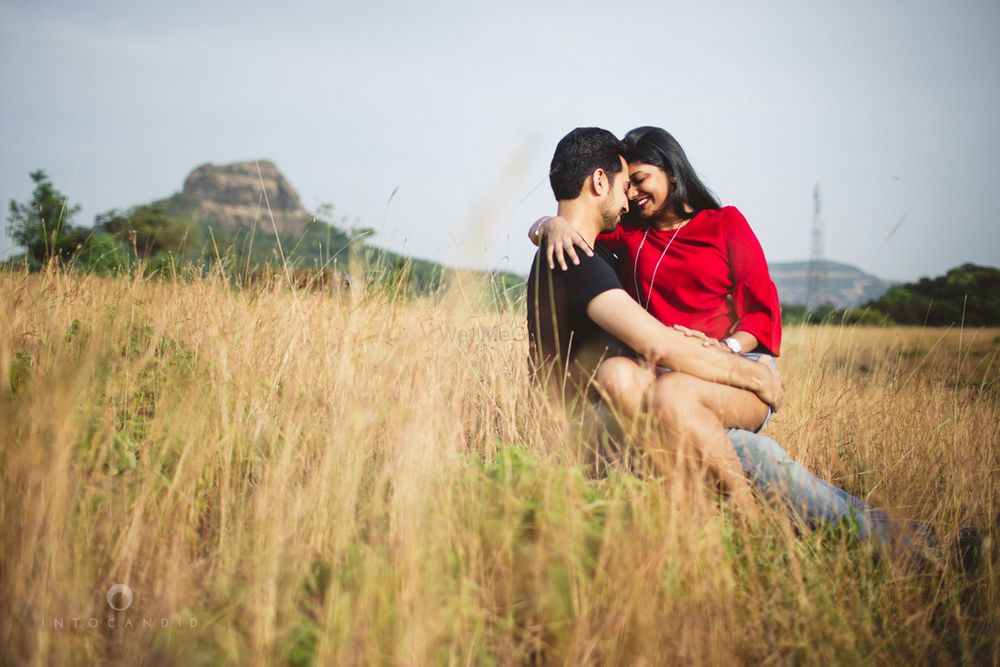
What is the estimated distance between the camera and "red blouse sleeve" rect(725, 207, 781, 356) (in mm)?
2793

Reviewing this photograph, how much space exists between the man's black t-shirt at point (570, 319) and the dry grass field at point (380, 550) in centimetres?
33

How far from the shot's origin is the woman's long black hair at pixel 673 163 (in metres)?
3.05

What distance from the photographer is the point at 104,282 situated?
12.8 feet

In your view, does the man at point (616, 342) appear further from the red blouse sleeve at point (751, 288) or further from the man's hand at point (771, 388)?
the red blouse sleeve at point (751, 288)

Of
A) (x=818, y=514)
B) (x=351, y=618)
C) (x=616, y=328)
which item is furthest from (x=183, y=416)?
(x=818, y=514)

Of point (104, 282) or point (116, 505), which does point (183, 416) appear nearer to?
point (116, 505)

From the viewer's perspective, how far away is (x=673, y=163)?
304 centimetres

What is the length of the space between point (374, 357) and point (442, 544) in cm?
113

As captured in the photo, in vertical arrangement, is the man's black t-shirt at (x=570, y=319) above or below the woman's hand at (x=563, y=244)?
below

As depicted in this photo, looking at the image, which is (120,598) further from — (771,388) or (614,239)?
(614,239)

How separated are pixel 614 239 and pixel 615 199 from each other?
0.39 metres

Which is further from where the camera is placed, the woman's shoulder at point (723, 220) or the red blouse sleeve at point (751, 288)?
the woman's shoulder at point (723, 220)

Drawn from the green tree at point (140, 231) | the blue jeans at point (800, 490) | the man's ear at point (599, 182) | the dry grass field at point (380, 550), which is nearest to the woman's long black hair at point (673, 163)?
the man's ear at point (599, 182)

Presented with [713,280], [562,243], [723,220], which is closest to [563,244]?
[562,243]
